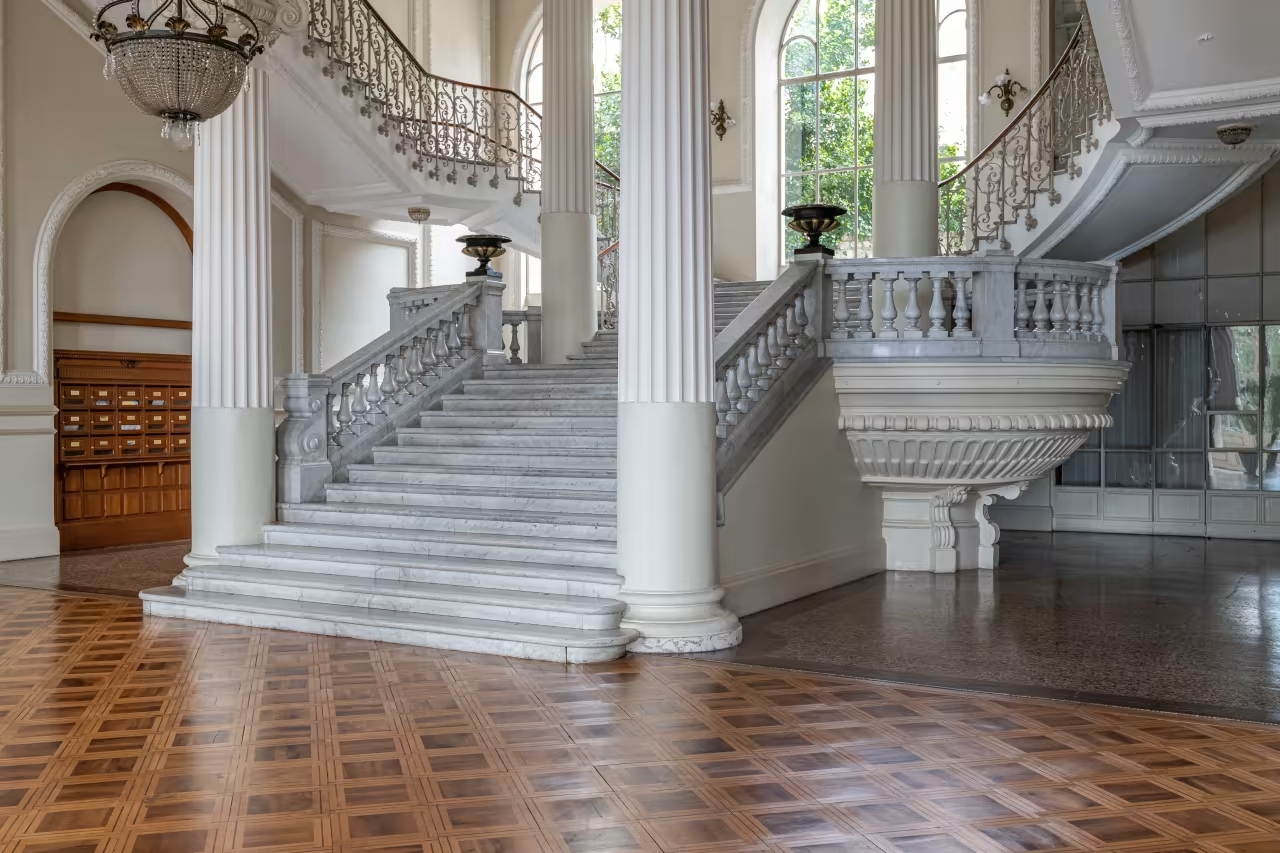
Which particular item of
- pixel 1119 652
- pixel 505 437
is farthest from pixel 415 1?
pixel 1119 652

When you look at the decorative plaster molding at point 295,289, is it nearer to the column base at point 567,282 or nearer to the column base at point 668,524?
the column base at point 567,282

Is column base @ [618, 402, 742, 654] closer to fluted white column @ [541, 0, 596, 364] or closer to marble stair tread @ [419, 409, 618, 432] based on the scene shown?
marble stair tread @ [419, 409, 618, 432]

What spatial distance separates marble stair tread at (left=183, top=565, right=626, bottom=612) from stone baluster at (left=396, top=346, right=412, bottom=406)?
2.13 metres

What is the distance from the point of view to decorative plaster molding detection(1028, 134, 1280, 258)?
30.5ft

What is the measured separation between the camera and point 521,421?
8.64 m

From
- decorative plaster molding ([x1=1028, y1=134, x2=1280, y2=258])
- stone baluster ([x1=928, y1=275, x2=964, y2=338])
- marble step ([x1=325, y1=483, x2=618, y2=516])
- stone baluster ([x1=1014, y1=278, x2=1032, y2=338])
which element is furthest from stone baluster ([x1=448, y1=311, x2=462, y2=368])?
decorative plaster molding ([x1=1028, y1=134, x2=1280, y2=258])

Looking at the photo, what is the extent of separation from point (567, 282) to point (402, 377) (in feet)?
5.76

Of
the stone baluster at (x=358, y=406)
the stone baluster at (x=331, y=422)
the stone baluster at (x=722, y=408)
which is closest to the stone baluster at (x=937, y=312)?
the stone baluster at (x=722, y=408)

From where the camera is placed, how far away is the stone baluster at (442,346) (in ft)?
31.1

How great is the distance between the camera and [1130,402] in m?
11.9

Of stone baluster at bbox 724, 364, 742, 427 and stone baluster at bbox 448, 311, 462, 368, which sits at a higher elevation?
stone baluster at bbox 448, 311, 462, 368

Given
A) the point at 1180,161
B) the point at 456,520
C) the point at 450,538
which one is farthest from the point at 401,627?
the point at 1180,161

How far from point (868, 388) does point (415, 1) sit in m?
9.90

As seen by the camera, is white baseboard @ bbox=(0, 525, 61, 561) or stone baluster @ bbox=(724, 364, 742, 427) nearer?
stone baluster @ bbox=(724, 364, 742, 427)
